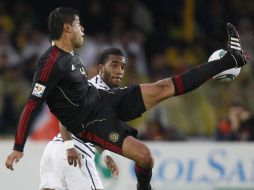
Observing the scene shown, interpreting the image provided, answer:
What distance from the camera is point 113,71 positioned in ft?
29.8

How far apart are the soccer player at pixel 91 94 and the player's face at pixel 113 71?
0.70 metres

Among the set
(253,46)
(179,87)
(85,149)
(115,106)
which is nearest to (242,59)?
(179,87)

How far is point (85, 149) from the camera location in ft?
28.4

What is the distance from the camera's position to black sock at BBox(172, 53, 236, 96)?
808cm

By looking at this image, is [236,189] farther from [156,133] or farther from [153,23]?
[153,23]

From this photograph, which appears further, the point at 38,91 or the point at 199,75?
the point at 199,75

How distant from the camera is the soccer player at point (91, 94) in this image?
7.94 m

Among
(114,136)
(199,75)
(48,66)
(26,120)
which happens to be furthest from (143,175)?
(48,66)

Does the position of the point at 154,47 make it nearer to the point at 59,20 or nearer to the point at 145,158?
the point at 59,20

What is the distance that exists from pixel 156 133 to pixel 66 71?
503 cm

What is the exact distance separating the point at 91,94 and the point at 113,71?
34.8 inches

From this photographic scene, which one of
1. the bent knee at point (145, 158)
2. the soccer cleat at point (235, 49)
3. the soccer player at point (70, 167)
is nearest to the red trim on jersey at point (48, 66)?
the soccer player at point (70, 167)

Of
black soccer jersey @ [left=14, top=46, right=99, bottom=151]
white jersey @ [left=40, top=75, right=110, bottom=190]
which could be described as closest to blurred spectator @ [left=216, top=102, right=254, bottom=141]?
white jersey @ [left=40, top=75, right=110, bottom=190]

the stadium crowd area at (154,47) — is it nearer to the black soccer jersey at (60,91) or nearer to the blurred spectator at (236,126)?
the blurred spectator at (236,126)
